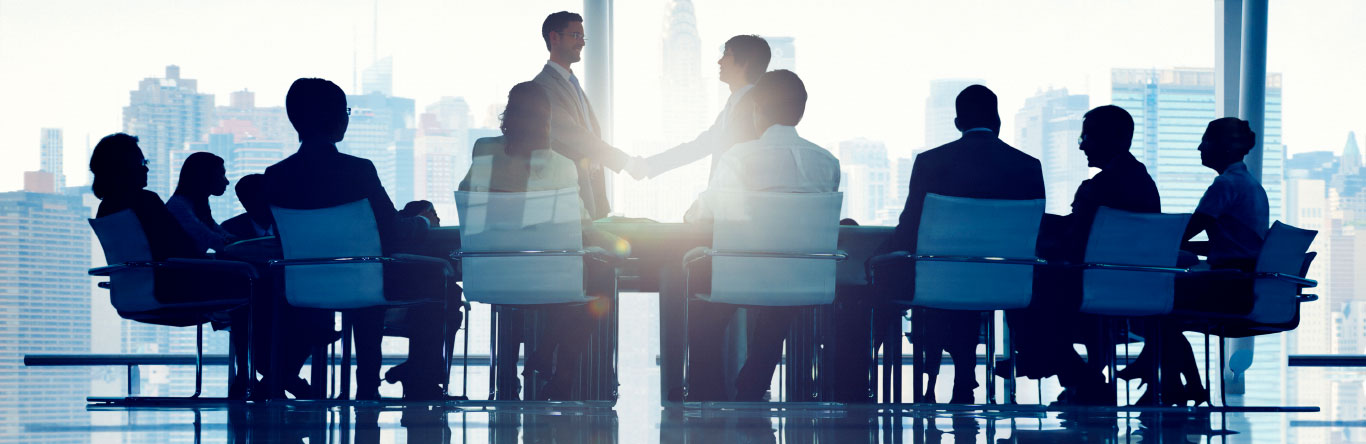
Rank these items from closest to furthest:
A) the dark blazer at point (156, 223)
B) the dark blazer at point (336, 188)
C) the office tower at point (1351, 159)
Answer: the dark blazer at point (336, 188), the dark blazer at point (156, 223), the office tower at point (1351, 159)

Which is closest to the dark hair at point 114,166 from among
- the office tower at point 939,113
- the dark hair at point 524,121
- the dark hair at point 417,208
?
the dark hair at point 417,208

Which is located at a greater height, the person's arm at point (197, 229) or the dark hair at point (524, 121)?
the dark hair at point (524, 121)

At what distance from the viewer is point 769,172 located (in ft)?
10.7

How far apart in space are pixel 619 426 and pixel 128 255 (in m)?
1.91

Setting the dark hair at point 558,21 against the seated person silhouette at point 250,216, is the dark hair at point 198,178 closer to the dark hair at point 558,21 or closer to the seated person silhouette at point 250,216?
the seated person silhouette at point 250,216

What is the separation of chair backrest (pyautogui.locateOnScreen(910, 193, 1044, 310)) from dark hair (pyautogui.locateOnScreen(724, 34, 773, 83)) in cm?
128

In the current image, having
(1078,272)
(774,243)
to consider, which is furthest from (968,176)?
(774,243)

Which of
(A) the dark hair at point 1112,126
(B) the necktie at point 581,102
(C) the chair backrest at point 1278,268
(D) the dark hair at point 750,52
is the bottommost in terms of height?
(C) the chair backrest at point 1278,268

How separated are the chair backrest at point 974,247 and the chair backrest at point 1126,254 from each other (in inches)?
11.5

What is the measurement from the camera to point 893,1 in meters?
6.05

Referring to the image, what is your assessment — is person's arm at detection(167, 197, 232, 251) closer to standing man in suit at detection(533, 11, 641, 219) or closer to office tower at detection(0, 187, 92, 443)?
standing man in suit at detection(533, 11, 641, 219)

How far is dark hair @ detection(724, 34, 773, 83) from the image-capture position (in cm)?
427

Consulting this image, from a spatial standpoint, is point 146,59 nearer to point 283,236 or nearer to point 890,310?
point 283,236

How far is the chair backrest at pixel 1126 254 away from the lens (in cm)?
338
